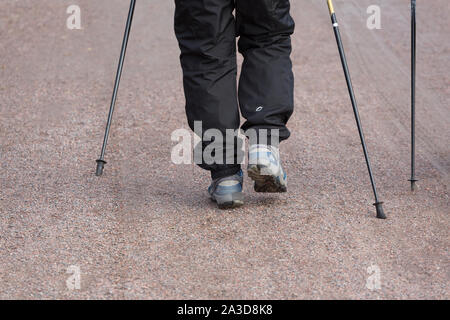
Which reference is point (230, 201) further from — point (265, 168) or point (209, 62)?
point (209, 62)

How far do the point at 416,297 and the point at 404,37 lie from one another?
548cm

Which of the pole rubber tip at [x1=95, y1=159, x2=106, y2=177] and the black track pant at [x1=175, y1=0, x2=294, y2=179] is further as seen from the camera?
the pole rubber tip at [x1=95, y1=159, x2=106, y2=177]

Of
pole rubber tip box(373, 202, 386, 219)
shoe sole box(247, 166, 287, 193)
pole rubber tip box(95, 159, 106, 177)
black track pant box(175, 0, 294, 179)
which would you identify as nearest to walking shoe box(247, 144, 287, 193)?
shoe sole box(247, 166, 287, 193)

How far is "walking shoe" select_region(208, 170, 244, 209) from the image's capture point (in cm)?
397

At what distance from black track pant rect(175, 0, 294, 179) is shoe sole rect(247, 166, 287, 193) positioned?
242 mm

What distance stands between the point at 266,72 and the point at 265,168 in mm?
495

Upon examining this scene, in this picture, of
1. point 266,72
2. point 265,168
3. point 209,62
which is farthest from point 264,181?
point 209,62

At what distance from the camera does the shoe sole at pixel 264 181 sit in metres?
3.75

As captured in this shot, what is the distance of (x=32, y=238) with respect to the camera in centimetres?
372

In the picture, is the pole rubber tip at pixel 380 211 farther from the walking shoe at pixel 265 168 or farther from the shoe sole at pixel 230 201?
the shoe sole at pixel 230 201

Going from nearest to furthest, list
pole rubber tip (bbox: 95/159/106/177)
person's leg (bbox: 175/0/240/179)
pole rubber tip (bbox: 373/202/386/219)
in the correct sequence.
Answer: person's leg (bbox: 175/0/240/179) → pole rubber tip (bbox: 373/202/386/219) → pole rubber tip (bbox: 95/159/106/177)

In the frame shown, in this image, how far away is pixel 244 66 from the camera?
389cm

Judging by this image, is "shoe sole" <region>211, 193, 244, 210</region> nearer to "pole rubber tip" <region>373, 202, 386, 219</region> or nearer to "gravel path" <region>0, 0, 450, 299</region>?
"gravel path" <region>0, 0, 450, 299</region>
